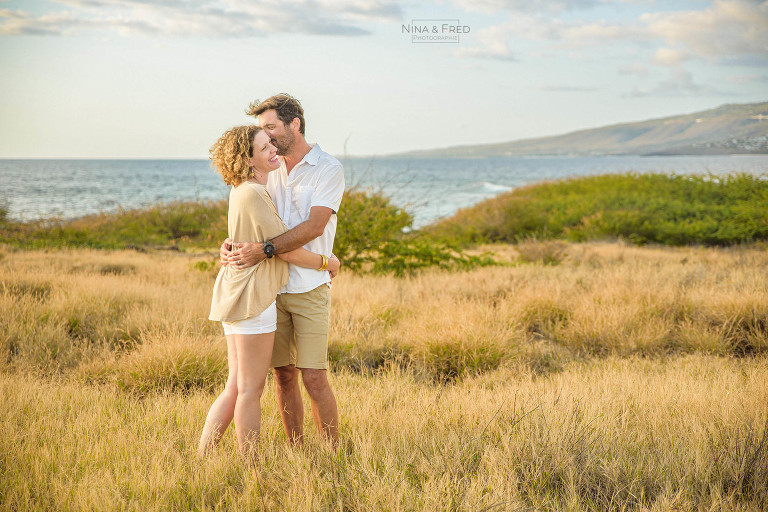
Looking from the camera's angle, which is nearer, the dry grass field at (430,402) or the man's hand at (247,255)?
the dry grass field at (430,402)

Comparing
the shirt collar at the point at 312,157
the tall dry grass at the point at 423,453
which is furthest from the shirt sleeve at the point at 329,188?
the tall dry grass at the point at 423,453

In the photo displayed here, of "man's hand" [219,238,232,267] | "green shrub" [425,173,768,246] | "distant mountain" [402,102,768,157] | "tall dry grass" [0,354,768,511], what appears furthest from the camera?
"distant mountain" [402,102,768,157]

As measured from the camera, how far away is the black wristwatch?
297cm

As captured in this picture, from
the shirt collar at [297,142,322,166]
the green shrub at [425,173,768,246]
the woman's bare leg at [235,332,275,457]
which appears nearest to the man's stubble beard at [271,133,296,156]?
the shirt collar at [297,142,322,166]

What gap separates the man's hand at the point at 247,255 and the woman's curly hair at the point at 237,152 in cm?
39

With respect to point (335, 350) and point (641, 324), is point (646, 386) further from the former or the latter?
point (335, 350)

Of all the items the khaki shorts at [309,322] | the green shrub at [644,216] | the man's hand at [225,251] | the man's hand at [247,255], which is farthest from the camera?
the green shrub at [644,216]

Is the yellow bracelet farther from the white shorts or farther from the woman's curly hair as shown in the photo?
the woman's curly hair

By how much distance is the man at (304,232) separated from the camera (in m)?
3.12

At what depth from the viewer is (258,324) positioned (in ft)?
9.87

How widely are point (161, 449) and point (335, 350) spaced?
8.41ft

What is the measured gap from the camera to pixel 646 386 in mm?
4363

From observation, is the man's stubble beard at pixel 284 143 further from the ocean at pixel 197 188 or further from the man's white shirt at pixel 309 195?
the ocean at pixel 197 188

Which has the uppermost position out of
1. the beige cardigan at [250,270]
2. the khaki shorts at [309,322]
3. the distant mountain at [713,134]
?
the distant mountain at [713,134]
